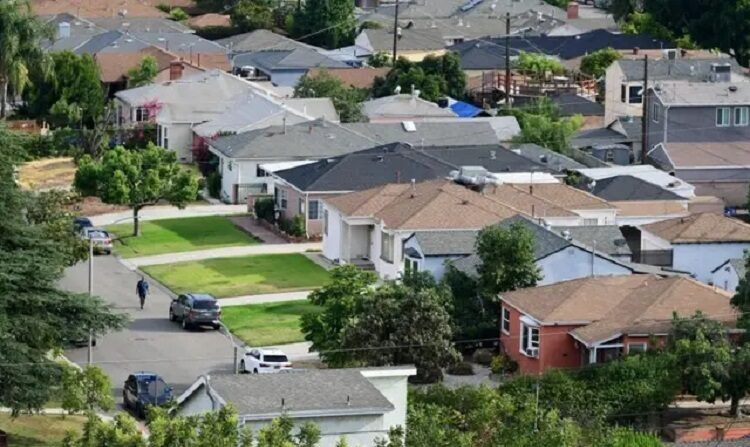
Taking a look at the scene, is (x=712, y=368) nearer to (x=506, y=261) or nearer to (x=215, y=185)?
(x=506, y=261)

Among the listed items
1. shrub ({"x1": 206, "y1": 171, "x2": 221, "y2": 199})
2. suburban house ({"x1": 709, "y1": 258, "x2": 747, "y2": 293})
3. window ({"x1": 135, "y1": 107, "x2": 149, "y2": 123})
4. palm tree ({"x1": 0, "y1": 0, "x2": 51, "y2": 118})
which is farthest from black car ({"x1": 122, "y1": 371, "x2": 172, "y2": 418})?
window ({"x1": 135, "y1": 107, "x2": 149, "y2": 123})

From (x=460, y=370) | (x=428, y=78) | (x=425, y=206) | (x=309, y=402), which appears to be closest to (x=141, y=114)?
(x=428, y=78)

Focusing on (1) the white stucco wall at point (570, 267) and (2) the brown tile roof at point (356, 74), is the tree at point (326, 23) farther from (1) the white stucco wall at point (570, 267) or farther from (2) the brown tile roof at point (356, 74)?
(1) the white stucco wall at point (570, 267)

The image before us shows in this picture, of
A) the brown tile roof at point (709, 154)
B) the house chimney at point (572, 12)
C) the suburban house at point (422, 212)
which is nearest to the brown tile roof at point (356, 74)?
the brown tile roof at point (709, 154)

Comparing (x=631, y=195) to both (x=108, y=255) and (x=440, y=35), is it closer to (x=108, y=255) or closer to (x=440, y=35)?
(x=108, y=255)

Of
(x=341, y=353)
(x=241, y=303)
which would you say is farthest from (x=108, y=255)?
(x=341, y=353)

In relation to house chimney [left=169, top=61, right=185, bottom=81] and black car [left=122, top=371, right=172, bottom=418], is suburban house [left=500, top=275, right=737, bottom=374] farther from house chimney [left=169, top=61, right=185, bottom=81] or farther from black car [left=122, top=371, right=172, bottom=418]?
Answer: house chimney [left=169, top=61, right=185, bottom=81]

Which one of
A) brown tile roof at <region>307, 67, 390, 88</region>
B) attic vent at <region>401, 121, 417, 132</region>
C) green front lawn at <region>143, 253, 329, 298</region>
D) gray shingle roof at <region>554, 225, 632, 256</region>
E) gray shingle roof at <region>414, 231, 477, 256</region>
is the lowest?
brown tile roof at <region>307, 67, 390, 88</region>
